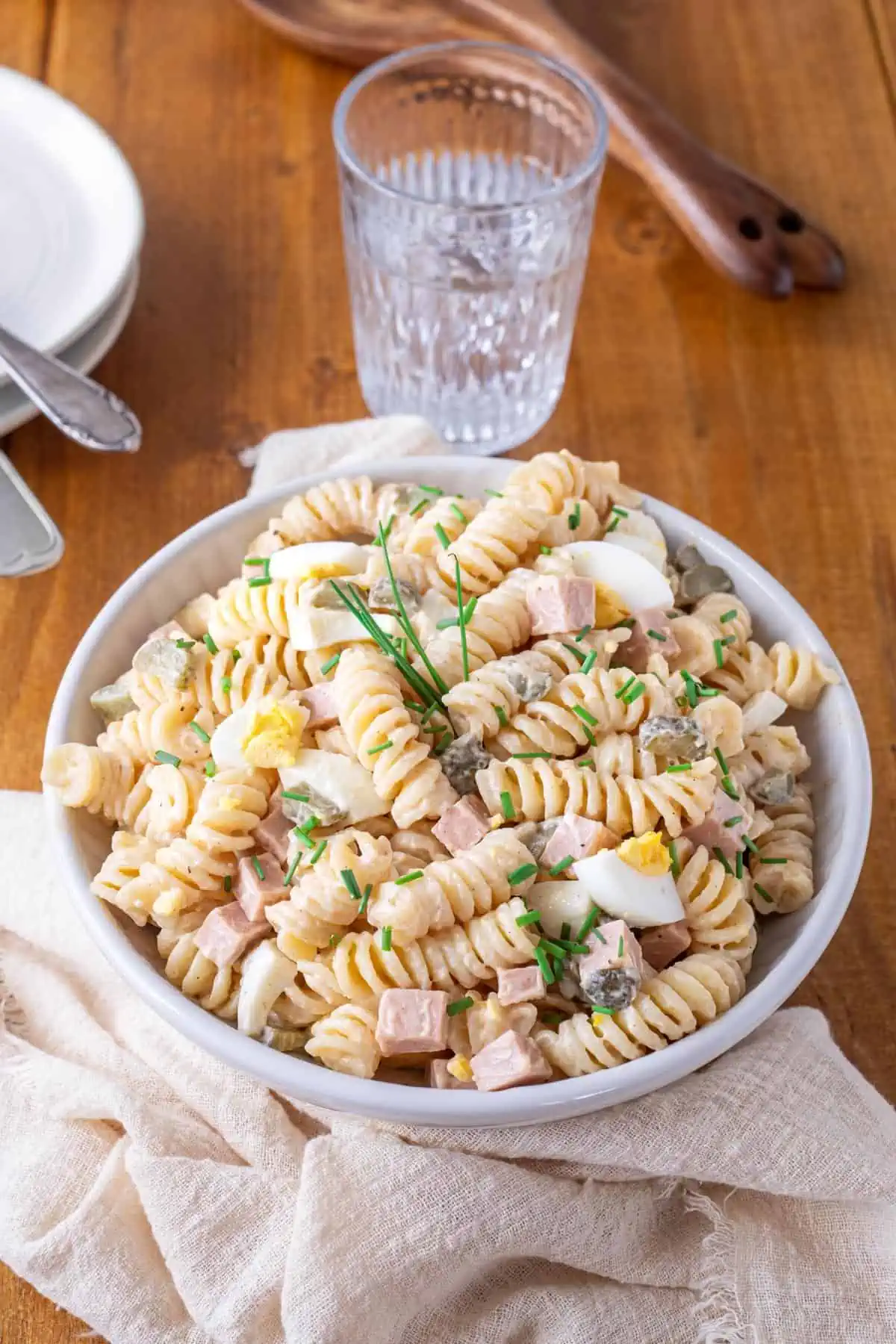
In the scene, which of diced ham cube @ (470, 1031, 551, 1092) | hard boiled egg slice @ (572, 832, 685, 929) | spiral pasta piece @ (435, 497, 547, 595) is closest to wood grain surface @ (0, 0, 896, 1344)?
hard boiled egg slice @ (572, 832, 685, 929)

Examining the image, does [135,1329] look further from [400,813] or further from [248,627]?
[248,627]

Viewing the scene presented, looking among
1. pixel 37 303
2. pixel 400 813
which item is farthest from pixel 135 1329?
pixel 37 303

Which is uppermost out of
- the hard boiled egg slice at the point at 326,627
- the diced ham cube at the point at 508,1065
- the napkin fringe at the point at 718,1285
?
the hard boiled egg slice at the point at 326,627

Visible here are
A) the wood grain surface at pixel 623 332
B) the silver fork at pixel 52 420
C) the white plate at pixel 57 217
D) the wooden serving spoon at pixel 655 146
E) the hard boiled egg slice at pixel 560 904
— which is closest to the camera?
the hard boiled egg slice at pixel 560 904

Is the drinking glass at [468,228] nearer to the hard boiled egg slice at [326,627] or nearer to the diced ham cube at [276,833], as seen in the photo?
the hard boiled egg slice at [326,627]

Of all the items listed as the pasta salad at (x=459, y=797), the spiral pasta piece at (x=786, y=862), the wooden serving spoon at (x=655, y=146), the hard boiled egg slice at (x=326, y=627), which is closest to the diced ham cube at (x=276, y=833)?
the pasta salad at (x=459, y=797)

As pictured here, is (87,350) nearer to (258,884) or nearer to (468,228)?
(468,228)
